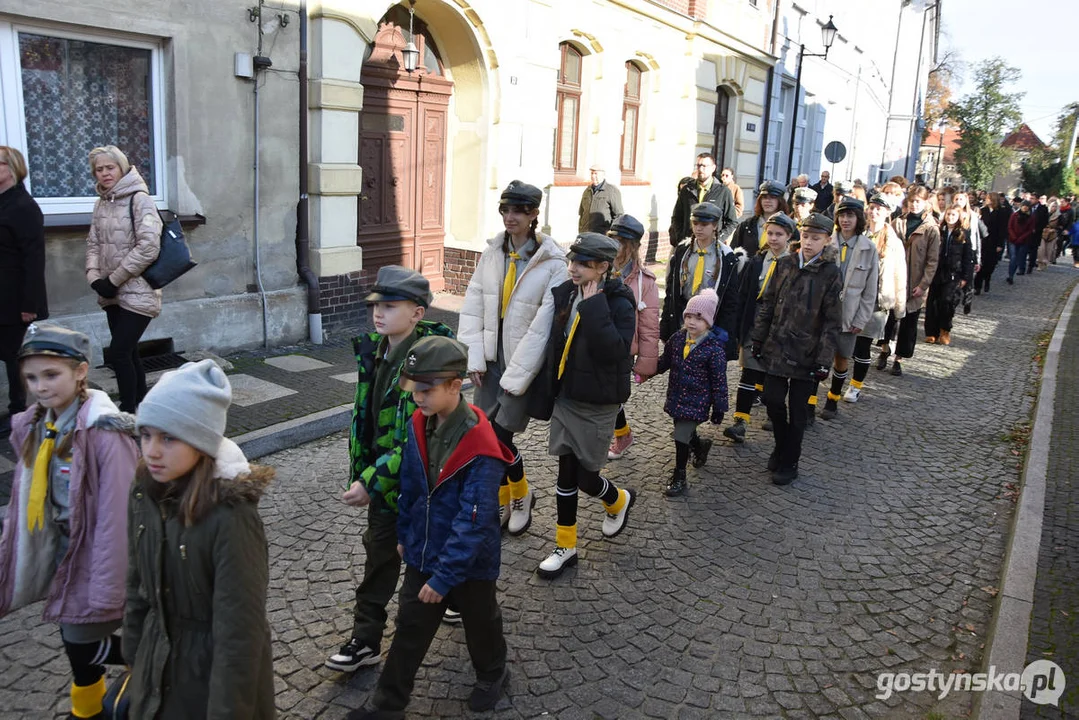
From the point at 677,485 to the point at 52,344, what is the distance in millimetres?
4045

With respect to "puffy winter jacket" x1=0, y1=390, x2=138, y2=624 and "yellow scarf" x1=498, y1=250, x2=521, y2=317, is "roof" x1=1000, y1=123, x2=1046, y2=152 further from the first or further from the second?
"puffy winter jacket" x1=0, y1=390, x2=138, y2=624

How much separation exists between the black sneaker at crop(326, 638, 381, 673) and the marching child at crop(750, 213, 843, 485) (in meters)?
3.48

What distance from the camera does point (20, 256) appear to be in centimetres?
584

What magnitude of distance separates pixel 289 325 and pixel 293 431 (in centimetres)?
281

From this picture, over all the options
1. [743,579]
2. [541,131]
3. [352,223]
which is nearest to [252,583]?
[743,579]

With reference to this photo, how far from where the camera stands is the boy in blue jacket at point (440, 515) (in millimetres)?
3035

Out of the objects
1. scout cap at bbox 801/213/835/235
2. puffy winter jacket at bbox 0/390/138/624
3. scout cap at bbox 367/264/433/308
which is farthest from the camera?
scout cap at bbox 801/213/835/235

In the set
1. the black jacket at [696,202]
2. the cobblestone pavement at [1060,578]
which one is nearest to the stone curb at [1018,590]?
→ the cobblestone pavement at [1060,578]

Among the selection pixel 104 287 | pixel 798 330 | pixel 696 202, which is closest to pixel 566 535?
pixel 798 330

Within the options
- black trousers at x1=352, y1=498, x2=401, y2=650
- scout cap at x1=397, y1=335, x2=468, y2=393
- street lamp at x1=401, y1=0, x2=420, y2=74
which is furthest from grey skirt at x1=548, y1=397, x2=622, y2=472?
street lamp at x1=401, y1=0, x2=420, y2=74

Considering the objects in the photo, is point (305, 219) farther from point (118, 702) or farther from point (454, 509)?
point (118, 702)

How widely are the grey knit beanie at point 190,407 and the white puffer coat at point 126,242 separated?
4.07 m

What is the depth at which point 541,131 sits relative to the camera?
40.9 ft

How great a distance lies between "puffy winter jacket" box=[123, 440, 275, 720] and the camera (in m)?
2.27
